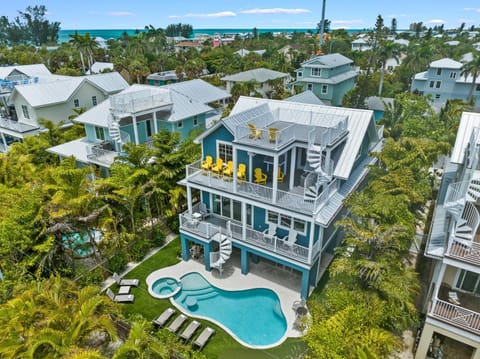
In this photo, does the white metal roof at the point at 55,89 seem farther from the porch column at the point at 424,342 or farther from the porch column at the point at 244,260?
the porch column at the point at 424,342

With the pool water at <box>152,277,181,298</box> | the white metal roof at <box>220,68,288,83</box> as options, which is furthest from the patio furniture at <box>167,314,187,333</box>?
the white metal roof at <box>220,68,288,83</box>

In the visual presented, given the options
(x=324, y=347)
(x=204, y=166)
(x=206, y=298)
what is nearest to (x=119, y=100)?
(x=204, y=166)

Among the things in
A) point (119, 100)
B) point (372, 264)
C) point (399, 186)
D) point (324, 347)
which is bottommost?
point (324, 347)

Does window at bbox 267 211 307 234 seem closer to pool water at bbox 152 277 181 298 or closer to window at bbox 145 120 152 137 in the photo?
pool water at bbox 152 277 181 298

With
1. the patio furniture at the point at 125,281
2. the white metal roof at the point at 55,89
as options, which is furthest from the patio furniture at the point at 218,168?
the white metal roof at the point at 55,89

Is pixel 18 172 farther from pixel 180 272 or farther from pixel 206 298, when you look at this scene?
pixel 206 298
